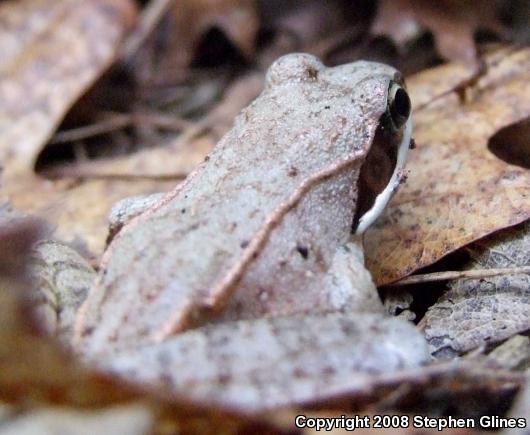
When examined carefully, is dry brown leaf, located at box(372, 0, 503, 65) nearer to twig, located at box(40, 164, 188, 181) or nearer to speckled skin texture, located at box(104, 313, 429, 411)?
twig, located at box(40, 164, 188, 181)

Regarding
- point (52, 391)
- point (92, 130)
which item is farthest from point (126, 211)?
point (92, 130)

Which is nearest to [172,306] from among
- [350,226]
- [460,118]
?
[350,226]

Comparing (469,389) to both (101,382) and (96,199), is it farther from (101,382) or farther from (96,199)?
(96,199)

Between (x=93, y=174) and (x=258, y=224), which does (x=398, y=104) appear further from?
(x=93, y=174)

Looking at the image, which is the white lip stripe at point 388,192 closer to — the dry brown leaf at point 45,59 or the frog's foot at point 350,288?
the frog's foot at point 350,288

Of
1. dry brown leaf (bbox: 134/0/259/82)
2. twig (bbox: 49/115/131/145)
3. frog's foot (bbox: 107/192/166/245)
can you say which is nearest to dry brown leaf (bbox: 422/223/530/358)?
frog's foot (bbox: 107/192/166/245)

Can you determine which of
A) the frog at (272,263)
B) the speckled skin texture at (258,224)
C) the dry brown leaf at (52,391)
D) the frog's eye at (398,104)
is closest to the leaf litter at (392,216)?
the dry brown leaf at (52,391)
